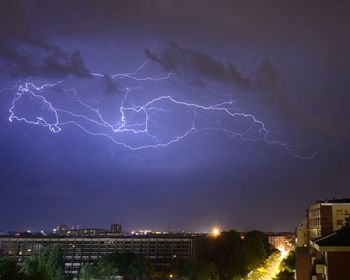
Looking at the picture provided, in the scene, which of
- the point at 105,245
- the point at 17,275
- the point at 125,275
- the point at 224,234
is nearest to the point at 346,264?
the point at 17,275

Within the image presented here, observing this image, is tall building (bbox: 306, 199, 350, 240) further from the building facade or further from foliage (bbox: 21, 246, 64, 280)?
the building facade

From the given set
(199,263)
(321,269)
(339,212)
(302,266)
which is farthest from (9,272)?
(339,212)

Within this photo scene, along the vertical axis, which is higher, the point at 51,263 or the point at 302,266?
the point at 302,266

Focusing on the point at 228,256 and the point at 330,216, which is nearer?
the point at 330,216

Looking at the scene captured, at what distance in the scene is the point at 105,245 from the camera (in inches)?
2899

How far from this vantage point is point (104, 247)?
241 feet

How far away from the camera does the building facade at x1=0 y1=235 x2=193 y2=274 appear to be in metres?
72.1

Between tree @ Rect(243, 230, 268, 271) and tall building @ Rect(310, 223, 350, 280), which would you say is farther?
tree @ Rect(243, 230, 268, 271)

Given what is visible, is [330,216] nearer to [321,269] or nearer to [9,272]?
[9,272]

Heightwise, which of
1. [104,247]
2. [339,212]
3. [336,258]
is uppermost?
[339,212]

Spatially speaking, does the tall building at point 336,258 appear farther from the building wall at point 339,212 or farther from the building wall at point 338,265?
the building wall at point 339,212

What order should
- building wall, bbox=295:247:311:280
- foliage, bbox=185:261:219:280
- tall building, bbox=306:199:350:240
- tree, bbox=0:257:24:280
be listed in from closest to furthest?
building wall, bbox=295:247:311:280, tree, bbox=0:257:24:280, tall building, bbox=306:199:350:240, foliage, bbox=185:261:219:280

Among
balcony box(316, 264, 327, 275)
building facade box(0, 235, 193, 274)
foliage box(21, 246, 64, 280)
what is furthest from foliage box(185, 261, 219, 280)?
building facade box(0, 235, 193, 274)

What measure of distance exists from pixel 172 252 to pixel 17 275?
184ft
